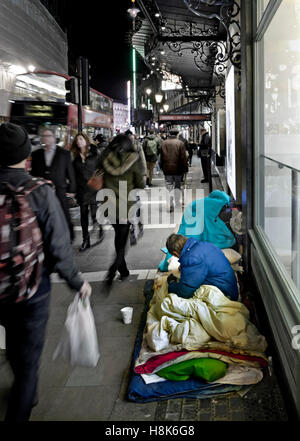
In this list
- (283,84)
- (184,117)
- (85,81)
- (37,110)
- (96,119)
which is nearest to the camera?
(283,84)

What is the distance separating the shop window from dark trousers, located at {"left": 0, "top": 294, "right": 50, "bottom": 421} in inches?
67.3

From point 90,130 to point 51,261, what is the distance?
17907 millimetres

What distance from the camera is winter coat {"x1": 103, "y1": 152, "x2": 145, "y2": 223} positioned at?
5.75 metres

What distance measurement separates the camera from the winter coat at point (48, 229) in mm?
2588

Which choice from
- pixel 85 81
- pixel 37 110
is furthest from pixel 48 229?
pixel 37 110

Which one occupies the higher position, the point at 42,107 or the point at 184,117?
the point at 184,117

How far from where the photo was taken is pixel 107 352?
13.9ft

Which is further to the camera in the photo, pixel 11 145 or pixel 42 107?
pixel 42 107

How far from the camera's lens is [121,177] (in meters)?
5.80

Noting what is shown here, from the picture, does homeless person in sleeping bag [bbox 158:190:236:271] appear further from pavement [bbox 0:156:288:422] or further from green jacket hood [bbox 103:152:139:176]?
pavement [bbox 0:156:288:422]

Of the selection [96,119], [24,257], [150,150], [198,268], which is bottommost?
[198,268]

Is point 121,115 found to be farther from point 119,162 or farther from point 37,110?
point 119,162

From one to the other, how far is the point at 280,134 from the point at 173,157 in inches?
308
